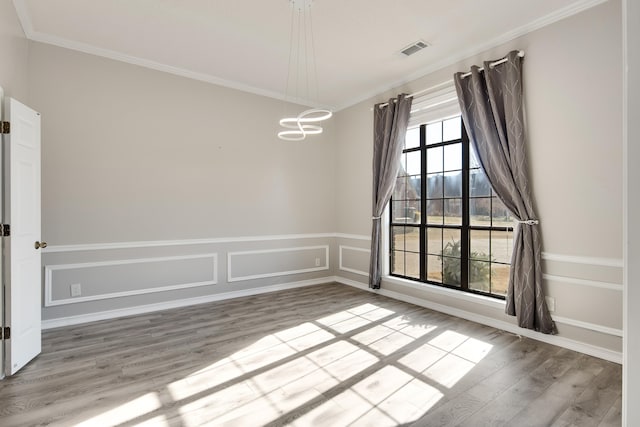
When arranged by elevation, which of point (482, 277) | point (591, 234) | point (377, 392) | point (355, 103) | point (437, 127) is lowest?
point (377, 392)

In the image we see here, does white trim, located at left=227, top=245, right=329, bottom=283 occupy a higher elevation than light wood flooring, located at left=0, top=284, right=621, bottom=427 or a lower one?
higher

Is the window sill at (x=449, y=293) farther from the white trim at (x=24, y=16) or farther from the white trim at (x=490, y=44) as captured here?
the white trim at (x=24, y=16)

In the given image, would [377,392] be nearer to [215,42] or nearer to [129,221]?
[129,221]

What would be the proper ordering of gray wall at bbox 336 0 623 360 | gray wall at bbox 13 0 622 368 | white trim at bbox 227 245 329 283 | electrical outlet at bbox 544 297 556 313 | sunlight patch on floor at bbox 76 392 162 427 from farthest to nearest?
white trim at bbox 227 245 329 283 < electrical outlet at bbox 544 297 556 313 < gray wall at bbox 13 0 622 368 < gray wall at bbox 336 0 623 360 < sunlight patch on floor at bbox 76 392 162 427

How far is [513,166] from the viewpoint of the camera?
3.15m

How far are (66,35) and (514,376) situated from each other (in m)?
5.35

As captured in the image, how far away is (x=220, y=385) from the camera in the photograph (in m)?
2.31

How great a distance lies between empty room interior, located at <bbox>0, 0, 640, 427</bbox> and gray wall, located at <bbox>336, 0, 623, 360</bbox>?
0.7 inches

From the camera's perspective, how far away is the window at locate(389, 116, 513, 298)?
3.58 m

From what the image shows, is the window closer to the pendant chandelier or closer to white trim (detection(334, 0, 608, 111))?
white trim (detection(334, 0, 608, 111))

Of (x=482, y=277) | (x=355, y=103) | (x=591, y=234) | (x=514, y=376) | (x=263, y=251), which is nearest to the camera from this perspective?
(x=514, y=376)

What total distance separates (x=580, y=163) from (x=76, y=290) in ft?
17.3

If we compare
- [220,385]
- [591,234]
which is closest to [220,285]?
[220,385]

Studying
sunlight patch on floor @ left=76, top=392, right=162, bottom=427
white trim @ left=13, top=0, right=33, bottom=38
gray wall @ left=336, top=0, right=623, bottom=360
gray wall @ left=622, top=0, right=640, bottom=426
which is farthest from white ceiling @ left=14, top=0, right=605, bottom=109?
sunlight patch on floor @ left=76, top=392, right=162, bottom=427
